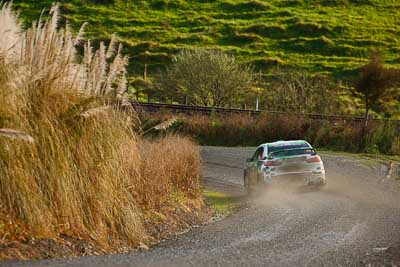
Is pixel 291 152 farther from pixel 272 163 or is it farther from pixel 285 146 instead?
pixel 272 163

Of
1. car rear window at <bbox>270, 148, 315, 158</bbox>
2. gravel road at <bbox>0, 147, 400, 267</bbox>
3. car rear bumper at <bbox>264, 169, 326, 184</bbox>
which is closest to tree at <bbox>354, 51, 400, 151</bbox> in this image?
gravel road at <bbox>0, 147, 400, 267</bbox>

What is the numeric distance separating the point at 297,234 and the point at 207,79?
35.1 metres

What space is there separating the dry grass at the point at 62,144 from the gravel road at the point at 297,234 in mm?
1178

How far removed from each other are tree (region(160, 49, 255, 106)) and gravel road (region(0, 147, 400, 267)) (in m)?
22.7

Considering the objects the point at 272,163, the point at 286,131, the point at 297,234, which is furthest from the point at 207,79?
the point at 297,234

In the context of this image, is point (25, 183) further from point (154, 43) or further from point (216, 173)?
point (154, 43)

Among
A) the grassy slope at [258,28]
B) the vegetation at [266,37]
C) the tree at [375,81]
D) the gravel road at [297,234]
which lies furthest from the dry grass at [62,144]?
the grassy slope at [258,28]

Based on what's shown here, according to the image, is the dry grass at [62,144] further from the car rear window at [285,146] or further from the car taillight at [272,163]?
the car rear window at [285,146]

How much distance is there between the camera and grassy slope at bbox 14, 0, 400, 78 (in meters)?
64.9

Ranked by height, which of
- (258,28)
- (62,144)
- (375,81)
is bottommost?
(258,28)

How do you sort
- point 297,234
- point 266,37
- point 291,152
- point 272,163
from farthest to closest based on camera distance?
1. point 266,37
2. point 291,152
3. point 272,163
4. point 297,234

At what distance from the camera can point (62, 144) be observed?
41.9 feet

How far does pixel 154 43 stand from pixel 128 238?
5627cm

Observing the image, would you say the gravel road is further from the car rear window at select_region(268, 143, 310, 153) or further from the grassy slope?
the grassy slope
